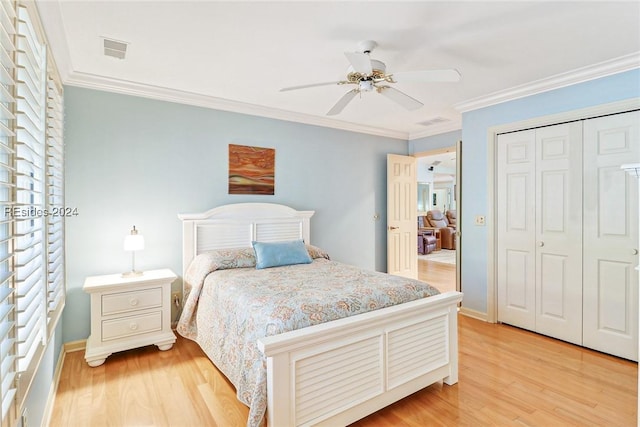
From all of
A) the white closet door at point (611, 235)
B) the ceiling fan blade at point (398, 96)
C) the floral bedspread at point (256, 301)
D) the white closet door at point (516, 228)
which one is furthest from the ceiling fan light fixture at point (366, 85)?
the white closet door at point (611, 235)

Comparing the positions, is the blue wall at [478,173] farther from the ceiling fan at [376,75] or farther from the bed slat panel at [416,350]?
the bed slat panel at [416,350]

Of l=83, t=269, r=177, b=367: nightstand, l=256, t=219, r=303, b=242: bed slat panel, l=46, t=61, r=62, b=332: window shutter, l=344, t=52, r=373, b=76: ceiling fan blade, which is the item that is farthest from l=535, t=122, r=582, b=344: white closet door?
l=46, t=61, r=62, b=332: window shutter

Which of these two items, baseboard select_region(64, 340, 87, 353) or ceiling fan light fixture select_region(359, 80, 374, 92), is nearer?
ceiling fan light fixture select_region(359, 80, 374, 92)

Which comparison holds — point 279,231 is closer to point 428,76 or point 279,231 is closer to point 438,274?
point 428,76

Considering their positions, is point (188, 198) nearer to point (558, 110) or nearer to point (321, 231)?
point (321, 231)

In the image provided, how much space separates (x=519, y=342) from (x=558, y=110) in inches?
85.4

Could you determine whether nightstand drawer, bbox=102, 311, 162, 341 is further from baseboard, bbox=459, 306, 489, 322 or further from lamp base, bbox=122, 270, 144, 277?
baseboard, bbox=459, 306, 489, 322

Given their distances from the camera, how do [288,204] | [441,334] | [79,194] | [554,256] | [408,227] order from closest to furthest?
[441,334]
[79,194]
[554,256]
[288,204]
[408,227]

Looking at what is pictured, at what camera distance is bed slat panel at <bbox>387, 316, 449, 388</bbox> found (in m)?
2.08

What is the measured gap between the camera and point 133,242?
290cm

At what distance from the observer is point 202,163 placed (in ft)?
11.6

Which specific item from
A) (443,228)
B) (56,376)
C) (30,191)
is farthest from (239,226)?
(443,228)

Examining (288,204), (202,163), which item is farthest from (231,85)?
(288,204)

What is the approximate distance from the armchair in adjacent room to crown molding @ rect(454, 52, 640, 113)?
636 centimetres
